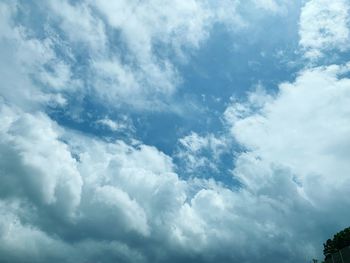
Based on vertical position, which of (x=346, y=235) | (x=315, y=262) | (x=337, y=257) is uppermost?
(x=346, y=235)

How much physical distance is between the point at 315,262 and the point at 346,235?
1523 centimetres

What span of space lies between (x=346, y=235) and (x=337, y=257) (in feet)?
277

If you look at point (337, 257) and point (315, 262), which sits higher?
point (315, 262)

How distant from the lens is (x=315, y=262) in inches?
4523

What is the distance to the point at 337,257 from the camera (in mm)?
45469

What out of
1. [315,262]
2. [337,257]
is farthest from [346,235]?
[337,257]

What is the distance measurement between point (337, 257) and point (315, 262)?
261 feet

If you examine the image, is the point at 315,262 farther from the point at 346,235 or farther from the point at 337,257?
the point at 337,257

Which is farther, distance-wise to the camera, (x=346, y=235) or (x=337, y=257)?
(x=346, y=235)

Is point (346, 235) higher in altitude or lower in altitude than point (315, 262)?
higher

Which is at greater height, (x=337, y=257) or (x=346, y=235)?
(x=346, y=235)
